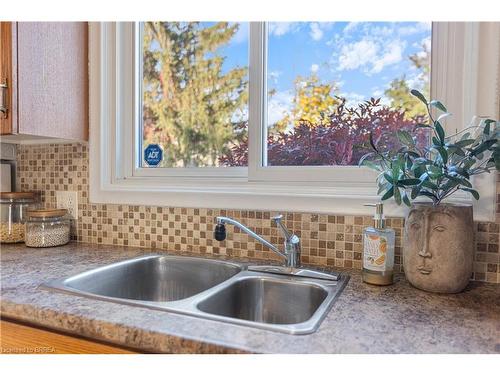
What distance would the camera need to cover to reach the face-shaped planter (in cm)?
82

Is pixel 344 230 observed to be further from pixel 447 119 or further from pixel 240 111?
pixel 240 111

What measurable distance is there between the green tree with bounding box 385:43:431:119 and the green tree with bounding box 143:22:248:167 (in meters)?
0.53

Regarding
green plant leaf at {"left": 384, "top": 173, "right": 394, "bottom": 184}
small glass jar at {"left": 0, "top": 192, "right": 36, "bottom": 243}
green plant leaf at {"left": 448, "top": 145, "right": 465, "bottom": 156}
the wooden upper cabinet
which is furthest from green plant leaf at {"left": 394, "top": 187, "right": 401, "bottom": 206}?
small glass jar at {"left": 0, "top": 192, "right": 36, "bottom": 243}

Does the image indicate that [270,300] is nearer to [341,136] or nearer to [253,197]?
[253,197]

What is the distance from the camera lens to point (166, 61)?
4.78 feet

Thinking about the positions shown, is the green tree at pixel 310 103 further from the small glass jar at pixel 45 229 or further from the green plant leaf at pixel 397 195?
the small glass jar at pixel 45 229

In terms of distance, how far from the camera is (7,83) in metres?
1.17

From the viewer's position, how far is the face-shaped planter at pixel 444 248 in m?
0.82

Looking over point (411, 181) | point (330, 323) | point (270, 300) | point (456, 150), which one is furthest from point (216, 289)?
point (456, 150)

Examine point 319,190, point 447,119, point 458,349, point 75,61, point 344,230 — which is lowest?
point 458,349

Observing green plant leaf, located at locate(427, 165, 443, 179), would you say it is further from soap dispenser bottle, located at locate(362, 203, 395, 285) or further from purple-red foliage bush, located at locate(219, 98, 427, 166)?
purple-red foliage bush, located at locate(219, 98, 427, 166)

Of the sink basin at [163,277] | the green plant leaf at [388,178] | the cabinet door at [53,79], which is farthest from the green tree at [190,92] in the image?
the green plant leaf at [388,178]
